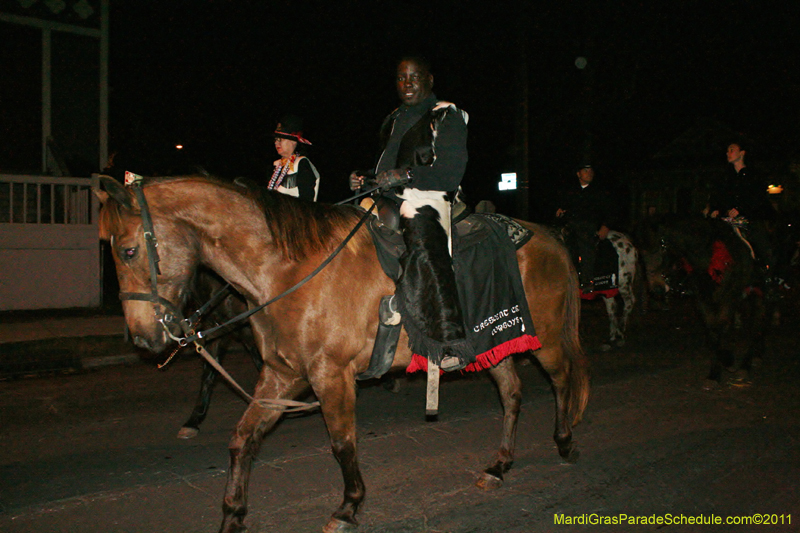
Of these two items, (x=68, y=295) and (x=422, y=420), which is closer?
(x=422, y=420)

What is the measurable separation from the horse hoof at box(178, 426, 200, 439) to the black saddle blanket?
238cm

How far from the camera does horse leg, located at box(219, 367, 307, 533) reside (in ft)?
11.8

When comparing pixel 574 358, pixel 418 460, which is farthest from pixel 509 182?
pixel 418 460

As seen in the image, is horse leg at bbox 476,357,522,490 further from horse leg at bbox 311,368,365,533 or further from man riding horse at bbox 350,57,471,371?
horse leg at bbox 311,368,365,533

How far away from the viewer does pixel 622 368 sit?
27.0 ft

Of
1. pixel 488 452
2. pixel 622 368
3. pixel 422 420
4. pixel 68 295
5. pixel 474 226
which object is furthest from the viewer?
pixel 68 295

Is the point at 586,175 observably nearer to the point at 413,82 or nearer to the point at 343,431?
the point at 413,82

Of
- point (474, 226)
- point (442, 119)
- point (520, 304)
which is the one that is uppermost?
point (442, 119)

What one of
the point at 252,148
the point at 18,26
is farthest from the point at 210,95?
the point at 18,26

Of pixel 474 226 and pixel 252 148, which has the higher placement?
pixel 252 148

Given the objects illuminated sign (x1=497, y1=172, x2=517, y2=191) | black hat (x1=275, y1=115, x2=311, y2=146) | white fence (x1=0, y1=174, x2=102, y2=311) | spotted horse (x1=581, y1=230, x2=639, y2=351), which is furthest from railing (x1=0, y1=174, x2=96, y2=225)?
spotted horse (x1=581, y1=230, x2=639, y2=351)

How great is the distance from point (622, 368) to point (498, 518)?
16.3 feet

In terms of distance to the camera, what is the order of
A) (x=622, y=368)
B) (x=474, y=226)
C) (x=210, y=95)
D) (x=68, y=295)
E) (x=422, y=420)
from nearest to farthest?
(x=474, y=226), (x=422, y=420), (x=622, y=368), (x=68, y=295), (x=210, y=95)

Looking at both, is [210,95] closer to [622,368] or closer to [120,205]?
[622,368]
